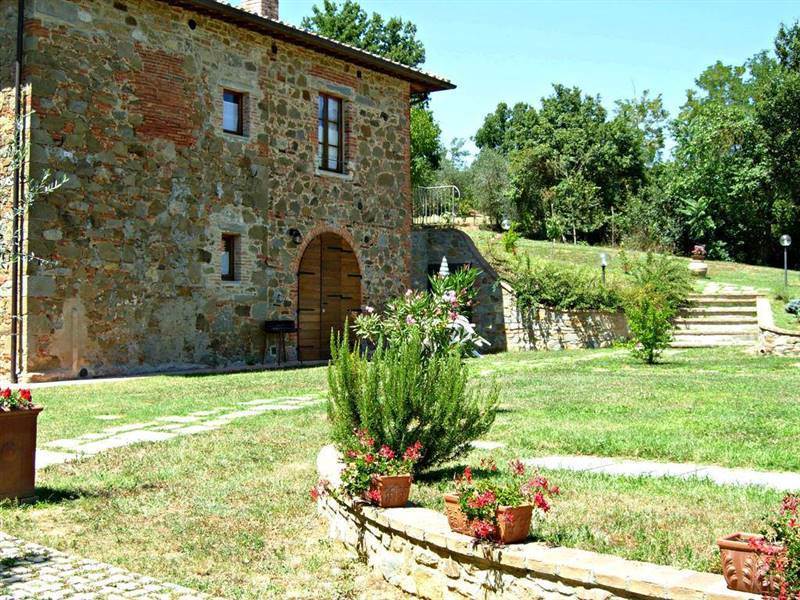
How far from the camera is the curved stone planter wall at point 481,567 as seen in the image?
333 centimetres

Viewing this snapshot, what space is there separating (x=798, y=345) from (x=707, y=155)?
59.7 feet

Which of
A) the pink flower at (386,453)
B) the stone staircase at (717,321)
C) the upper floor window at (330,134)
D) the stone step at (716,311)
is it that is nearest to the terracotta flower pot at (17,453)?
the pink flower at (386,453)

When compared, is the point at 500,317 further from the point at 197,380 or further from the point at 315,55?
the point at 197,380

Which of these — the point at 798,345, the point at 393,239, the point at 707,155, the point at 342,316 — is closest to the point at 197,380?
the point at 342,316

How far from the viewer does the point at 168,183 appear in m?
14.6

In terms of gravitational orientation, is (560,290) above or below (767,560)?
above

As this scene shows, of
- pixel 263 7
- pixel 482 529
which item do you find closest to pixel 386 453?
pixel 482 529

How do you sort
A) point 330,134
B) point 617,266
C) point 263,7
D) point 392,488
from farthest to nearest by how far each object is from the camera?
point 617,266 < point 330,134 < point 263,7 < point 392,488

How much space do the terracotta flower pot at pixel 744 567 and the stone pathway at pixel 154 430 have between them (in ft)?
18.1

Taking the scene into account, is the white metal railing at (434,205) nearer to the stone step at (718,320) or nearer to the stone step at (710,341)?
the stone step at (718,320)

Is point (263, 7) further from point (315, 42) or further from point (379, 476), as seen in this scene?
point (379, 476)

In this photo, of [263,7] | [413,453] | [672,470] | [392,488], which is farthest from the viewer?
[263,7]

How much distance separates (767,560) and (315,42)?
15330 mm

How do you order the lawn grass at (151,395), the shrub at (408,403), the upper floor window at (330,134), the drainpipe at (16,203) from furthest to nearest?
the upper floor window at (330,134) < the drainpipe at (16,203) < the lawn grass at (151,395) < the shrub at (408,403)
